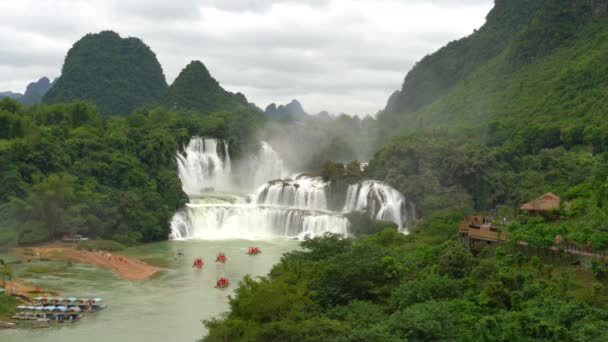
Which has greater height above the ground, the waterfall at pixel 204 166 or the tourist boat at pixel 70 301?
the waterfall at pixel 204 166

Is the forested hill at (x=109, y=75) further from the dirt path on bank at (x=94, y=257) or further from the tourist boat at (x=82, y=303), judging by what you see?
the tourist boat at (x=82, y=303)

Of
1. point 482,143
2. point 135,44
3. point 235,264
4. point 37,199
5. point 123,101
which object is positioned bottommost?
point 235,264

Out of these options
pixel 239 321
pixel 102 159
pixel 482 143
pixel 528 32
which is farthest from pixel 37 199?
pixel 528 32

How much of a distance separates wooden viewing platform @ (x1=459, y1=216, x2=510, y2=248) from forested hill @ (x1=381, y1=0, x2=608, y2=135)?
81.6ft

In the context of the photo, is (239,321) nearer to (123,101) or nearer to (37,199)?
(37,199)

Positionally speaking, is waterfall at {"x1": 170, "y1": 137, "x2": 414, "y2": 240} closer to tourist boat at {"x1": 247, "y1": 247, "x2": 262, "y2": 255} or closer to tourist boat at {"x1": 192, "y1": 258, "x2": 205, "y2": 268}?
tourist boat at {"x1": 247, "y1": 247, "x2": 262, "y2": 255}

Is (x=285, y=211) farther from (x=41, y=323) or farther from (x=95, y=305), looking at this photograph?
(x=41, y=323)

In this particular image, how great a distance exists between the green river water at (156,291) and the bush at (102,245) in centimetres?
78

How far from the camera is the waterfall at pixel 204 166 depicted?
53.6 metres

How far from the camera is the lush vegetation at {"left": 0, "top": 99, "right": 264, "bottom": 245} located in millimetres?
36719

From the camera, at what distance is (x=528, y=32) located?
65812 mm

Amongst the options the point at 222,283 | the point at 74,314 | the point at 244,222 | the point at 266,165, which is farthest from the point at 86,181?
the point at 266,165

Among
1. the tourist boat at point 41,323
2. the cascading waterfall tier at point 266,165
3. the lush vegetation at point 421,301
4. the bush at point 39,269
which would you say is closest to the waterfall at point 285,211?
the bush at point 39,269

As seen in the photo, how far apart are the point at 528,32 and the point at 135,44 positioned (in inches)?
2190
